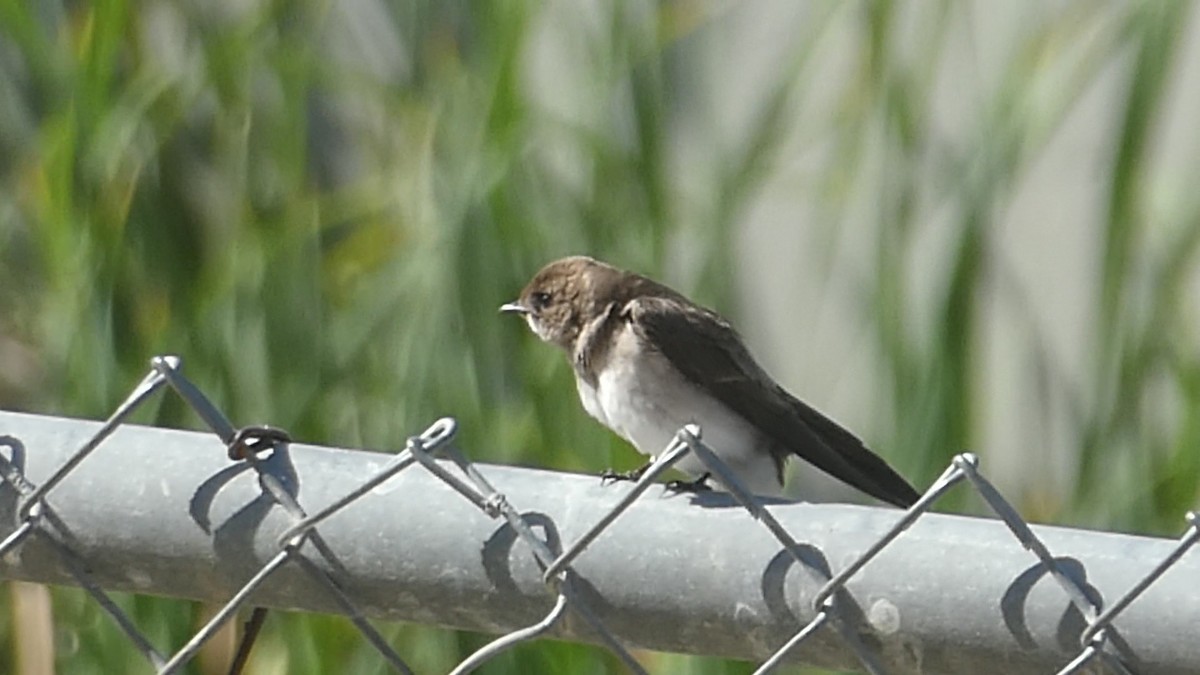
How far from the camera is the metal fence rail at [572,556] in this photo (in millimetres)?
962

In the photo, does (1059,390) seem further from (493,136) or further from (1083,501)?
(493,136)

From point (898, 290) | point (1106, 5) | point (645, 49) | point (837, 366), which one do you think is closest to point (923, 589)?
point (898, 290)

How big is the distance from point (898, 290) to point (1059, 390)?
0.44 metres

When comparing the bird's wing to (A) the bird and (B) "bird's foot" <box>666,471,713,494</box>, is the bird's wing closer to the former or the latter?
(A) the bird

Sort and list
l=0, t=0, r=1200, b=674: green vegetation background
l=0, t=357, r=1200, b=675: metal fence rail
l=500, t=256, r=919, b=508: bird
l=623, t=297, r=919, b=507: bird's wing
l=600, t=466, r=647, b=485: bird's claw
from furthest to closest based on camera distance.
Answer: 1. l=0, t=0, r=1200, b=674: green vegetation background
2. l=500, t=256, r=919, b=508: bird
3. l=623, t=297, r=919, b=507: bird's wing
4. l=600, t=466, r=647, b=485: bird's claw
5. l=0, t=357, r=1200, b=675: metal fence rail

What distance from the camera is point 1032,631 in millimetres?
965

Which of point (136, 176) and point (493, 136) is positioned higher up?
point (136, 176)

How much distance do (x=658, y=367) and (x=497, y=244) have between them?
0.26 metres

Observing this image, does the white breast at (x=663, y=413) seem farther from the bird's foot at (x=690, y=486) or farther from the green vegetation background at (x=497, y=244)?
the bird's foot at (x=690, y=486)

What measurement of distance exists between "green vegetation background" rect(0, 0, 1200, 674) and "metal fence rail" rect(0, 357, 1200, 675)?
854mm

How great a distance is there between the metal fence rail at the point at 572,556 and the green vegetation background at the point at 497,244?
85cm

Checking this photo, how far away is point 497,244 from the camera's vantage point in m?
2.20

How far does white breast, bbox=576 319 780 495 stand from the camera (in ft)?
6.60

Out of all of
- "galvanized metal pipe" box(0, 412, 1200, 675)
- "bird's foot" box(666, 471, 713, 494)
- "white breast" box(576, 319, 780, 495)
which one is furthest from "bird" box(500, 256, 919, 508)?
"galvanized metal pipe" box(0, 412, 1200, 675)
